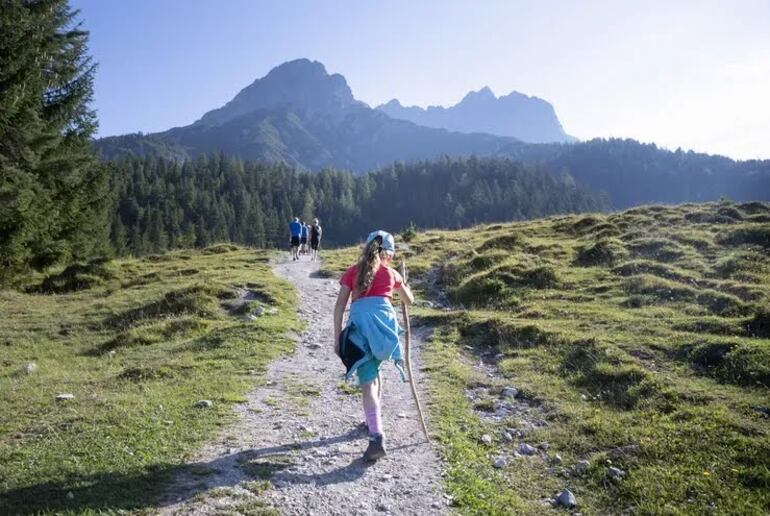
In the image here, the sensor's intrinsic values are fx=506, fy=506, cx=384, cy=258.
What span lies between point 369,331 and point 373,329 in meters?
0.06

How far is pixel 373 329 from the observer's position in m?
6.70

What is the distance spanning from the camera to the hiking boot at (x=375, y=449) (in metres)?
6.74

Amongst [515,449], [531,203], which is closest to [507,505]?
[515,449]

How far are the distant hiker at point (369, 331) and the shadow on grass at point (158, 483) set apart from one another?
71cm

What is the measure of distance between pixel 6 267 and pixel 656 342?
82.2 ft

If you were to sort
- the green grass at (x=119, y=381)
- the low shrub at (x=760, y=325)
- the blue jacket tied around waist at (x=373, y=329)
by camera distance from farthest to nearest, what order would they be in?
the low shrub at (x=760, y=325) → the blue jacket tied around waist at (x=373, y=329) → the green grass at (x=119, y=381)

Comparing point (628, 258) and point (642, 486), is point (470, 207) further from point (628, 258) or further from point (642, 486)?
point (642, 486)

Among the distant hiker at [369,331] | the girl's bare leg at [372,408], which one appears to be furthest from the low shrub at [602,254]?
the girl's bare leg at [372,408]

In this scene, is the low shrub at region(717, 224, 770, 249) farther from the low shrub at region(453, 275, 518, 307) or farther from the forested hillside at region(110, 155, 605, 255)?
the forested hillside at region(110, 155, 605, 255)

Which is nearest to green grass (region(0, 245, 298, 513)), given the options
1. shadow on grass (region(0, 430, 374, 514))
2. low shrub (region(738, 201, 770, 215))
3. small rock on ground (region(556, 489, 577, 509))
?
shadow on grass (region(0, 430, 374, 514))

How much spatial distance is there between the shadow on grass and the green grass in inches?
0.9

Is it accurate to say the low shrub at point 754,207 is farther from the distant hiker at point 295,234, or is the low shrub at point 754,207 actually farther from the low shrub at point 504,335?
the distant hiker at point 295,234

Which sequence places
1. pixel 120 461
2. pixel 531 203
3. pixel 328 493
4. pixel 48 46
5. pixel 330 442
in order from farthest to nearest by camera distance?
pixel 531 203 < pixel 48 46 < pixel 330 442 < pixel 120 461 < pixel 328 493

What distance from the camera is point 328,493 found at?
5910 mm
